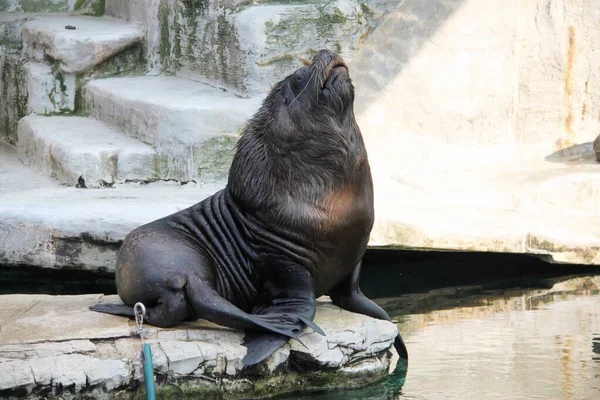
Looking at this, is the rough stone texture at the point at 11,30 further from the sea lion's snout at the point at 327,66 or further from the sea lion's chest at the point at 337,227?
the sea lion's chest at the point at 337,227

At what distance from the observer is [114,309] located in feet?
17.3

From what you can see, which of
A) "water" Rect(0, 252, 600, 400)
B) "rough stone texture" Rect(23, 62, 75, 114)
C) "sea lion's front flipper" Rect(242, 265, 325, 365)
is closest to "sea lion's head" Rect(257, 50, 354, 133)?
"sea lion's front flipper" Rect(242, 265, 325, 365)

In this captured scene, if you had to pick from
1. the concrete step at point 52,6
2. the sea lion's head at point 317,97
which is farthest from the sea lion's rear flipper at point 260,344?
the concrete step at point 52,6

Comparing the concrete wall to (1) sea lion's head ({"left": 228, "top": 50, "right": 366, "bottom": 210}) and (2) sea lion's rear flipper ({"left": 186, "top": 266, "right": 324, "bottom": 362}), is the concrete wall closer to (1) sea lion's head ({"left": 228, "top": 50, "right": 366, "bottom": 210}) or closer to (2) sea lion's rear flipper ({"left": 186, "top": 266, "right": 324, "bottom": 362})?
(1) sea lion's head ({"left": 228, "top": 50, "right": 366, "bottom": 210})

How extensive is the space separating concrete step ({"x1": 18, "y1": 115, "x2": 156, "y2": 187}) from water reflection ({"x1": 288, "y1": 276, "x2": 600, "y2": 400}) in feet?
7.11

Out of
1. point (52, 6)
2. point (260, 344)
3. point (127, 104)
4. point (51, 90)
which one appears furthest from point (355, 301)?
point (52, 6)

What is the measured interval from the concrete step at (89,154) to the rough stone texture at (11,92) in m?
0.87

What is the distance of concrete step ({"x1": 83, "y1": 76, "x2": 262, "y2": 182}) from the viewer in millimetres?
7812

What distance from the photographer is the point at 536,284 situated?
7457mm

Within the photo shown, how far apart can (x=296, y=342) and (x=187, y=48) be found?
4.42m

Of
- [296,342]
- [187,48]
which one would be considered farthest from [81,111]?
[296,342]

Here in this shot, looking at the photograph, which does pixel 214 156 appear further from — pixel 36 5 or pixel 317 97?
pixel 36 5

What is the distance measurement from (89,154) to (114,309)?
279 centimetres

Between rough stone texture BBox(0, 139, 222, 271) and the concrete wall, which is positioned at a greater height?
the concrete wall
